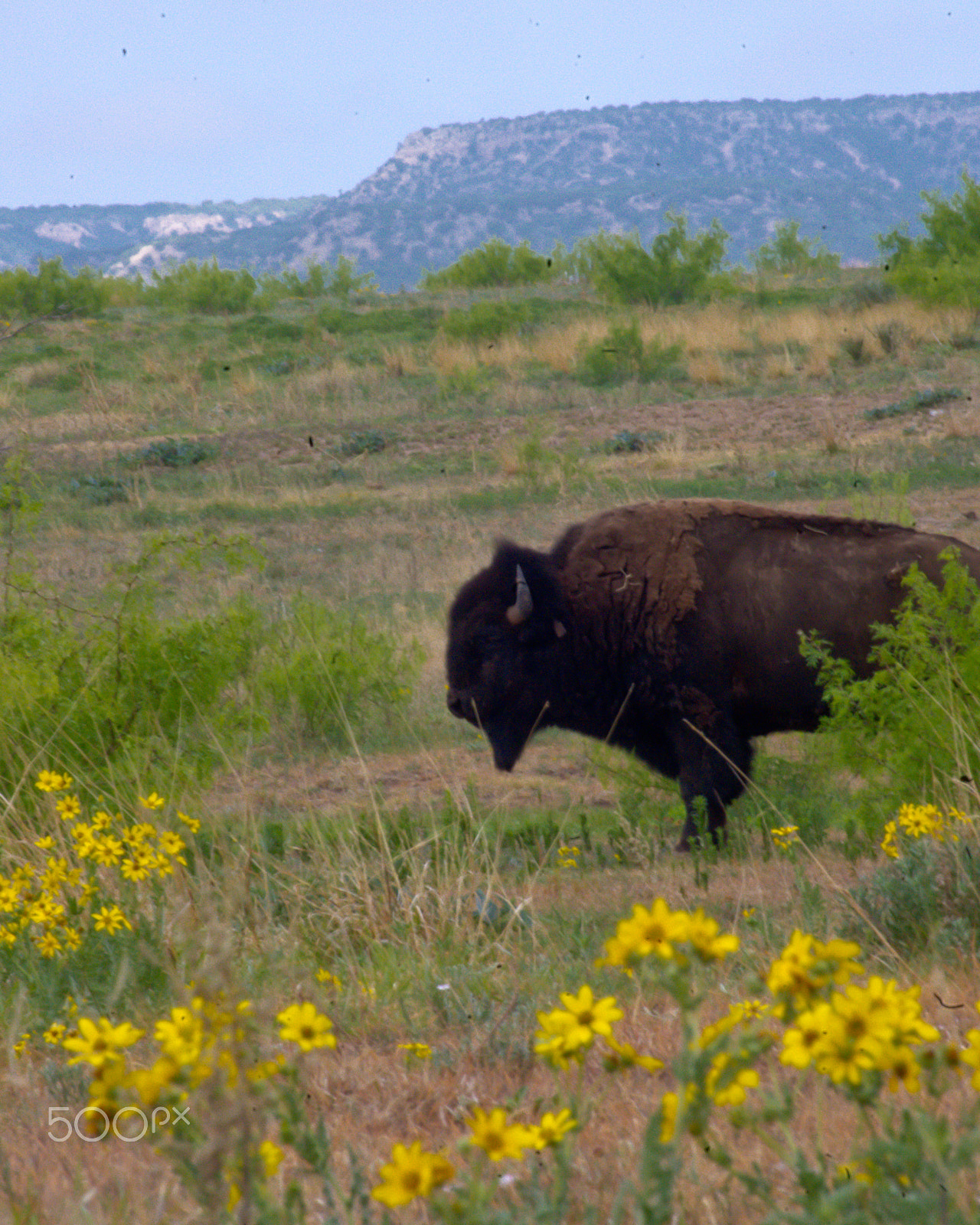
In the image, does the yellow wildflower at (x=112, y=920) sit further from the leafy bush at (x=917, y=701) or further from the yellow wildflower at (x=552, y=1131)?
the leafy bush at (x=917, y=701)

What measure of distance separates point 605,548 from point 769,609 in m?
0.92

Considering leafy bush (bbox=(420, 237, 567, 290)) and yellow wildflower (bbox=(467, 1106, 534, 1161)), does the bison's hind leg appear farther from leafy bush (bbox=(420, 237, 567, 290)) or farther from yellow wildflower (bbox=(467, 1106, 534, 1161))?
leafy bush (bbox=(420, 237, 567, 290))

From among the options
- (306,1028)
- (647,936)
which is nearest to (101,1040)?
(306,1028)

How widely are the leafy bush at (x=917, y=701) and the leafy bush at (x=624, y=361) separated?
17515 mm

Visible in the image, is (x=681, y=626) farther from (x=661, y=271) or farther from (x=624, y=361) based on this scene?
(x=661, y=271)

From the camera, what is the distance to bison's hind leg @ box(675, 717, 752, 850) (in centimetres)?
556

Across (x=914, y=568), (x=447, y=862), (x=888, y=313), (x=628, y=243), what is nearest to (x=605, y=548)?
(x=914, y=568)

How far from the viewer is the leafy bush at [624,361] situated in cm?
2191

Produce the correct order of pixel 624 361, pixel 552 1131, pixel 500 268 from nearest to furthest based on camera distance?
pixel 552 1131 → pixel 624 361 → pixel 500 268

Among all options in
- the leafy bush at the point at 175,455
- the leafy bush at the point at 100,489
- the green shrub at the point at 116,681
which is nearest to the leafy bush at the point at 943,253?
the leafy bush at the point at 175,455

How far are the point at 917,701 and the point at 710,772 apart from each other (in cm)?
129

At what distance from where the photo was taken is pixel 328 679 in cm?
769

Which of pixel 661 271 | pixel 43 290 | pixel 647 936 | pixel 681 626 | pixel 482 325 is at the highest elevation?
pixel 43 290

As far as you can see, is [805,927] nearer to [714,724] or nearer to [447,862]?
[447,862]
